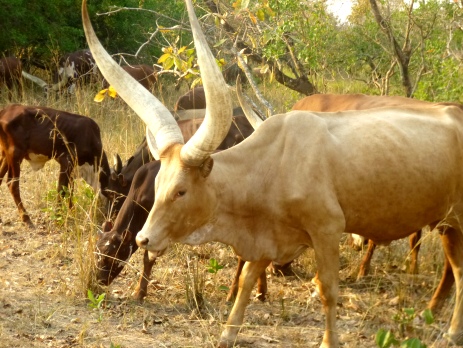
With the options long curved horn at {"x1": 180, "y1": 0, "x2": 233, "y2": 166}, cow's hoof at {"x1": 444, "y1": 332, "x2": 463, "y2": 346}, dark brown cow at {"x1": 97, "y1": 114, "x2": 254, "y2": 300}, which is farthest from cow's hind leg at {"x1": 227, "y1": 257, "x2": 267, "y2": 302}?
long curved horn at {"x1": 180, "y1": 0, "x2": 233, "y2": 166}

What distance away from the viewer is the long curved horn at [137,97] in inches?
198

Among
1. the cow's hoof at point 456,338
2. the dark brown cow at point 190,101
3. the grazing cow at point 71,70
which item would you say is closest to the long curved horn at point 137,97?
the cow's hoof at point 456,338

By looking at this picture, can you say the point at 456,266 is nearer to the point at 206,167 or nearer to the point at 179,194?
the point at 206,167

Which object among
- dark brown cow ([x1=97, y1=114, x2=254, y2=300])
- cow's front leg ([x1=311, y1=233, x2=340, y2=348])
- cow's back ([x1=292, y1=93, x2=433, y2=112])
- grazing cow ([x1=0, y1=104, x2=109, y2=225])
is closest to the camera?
cow's front leg ([x1=311, y1=233, x2=340, y2=348])

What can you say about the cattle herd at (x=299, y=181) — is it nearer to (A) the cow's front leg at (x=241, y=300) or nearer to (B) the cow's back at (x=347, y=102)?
(A) the cow's front leg at (x=241, y=300)

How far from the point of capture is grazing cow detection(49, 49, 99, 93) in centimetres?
1531

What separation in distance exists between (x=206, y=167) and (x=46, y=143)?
4418mm

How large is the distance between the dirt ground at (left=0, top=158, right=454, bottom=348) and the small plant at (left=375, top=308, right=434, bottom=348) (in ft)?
0.06

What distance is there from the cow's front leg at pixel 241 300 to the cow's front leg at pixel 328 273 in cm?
50

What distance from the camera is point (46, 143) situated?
8.65 meters

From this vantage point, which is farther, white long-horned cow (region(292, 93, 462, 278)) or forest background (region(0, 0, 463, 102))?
forest background (region(0, 0, 463, 102))

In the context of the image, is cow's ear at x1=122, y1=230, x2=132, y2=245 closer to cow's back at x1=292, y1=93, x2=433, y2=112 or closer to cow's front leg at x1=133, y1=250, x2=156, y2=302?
cow's front leg at x1=133, y1=250, x2=156, y2=302

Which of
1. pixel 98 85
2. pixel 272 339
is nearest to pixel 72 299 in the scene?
pixel 272 339

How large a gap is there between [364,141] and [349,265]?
2.31m
